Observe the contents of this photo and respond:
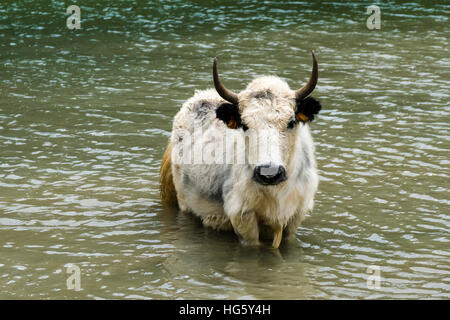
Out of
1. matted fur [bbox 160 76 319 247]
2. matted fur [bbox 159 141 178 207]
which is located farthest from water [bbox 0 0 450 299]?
matted fur [bbox 160 76 319 247]

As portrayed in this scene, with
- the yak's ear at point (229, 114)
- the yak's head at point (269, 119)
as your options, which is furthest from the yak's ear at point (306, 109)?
the yak's ear at point (229, 114)

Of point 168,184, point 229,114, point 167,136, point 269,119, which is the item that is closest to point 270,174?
point 269,119

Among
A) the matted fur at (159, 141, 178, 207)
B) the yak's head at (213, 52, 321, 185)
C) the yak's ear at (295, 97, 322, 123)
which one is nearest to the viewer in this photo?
the yak's head at (213, 52, 321, 185)

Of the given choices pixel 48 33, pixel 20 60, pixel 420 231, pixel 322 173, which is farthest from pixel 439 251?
pixel 48 33

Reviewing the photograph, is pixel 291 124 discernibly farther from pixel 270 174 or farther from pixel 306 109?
pixel 270 174

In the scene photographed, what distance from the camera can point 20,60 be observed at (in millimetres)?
18969

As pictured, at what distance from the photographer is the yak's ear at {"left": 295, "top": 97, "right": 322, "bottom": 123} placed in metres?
8.70

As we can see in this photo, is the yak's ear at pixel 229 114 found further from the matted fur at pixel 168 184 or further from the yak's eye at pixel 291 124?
the matted fur at pixel 168 184

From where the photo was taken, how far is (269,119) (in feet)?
27.6

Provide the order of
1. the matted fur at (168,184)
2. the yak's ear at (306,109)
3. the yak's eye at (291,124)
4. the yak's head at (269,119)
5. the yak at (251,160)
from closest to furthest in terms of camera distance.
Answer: the yak's head at (269,119) → the yak at (251,160) → the yak's eye at (291,124) → the yak's ear at (306,109) → the matted fur at (168,184)

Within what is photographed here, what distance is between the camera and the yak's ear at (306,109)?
870 centimetres

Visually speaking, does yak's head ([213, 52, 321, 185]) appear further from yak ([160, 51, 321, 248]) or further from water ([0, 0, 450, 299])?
water ([0, 0, 450, 299])
